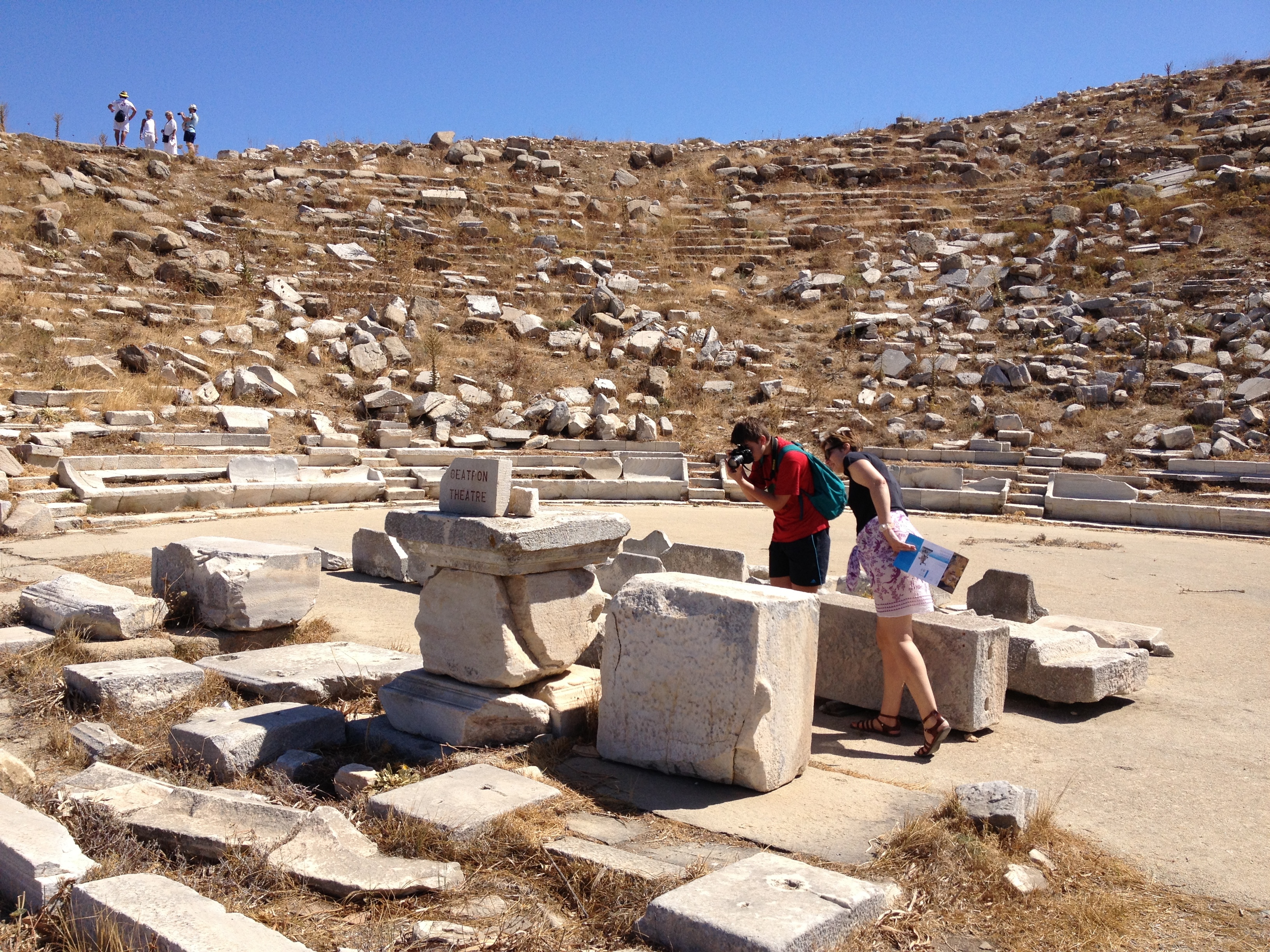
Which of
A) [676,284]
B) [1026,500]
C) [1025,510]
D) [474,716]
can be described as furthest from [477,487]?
[676,284]

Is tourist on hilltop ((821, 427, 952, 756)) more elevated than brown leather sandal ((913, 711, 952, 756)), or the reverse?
tourist on hilltop ((821, 427, 952, 756))

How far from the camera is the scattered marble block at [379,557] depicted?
9.37 meters

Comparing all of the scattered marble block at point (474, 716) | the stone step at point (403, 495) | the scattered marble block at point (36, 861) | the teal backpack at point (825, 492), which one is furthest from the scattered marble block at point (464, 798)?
the stone step at point (403, 495)

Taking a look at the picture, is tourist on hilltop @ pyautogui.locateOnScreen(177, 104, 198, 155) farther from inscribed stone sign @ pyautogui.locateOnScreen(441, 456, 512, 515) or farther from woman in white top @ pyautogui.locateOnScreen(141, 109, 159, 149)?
inscribed stone sign @ pyautogui.locateOnScreen(441, 456, 512, 515)

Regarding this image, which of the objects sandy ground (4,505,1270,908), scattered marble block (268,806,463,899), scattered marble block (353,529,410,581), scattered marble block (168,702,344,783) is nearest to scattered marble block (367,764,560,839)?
scattered marble block (268,806,463,899)

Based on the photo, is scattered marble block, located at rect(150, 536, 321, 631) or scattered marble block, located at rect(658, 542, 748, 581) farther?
scattered marble block, located at rect(658, 542, 748, 581)

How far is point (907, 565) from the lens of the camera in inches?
196

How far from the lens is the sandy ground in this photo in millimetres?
4148

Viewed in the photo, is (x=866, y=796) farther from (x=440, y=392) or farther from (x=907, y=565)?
(x=440, y=392)

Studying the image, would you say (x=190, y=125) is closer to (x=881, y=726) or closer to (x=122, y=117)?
(x=122, y=117)

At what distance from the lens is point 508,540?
461cm

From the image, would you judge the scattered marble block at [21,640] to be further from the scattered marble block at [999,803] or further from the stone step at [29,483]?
the stone step at [29,483]

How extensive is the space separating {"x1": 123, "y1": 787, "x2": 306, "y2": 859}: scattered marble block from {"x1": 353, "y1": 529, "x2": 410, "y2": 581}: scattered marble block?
532cm

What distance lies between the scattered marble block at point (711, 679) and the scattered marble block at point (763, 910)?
89cm
